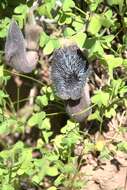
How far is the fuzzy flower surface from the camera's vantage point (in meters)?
1.94

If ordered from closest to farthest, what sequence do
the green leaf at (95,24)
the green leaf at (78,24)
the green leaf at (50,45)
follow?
the green leaf at (95,24) < the green leaf at (50,45) < the green leaf at (78,24)

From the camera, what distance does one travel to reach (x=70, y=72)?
76.7 inches

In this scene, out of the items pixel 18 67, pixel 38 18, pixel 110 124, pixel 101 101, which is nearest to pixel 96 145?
pixel 110 124

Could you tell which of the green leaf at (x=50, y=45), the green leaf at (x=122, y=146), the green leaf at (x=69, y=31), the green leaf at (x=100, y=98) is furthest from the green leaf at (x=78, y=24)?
the green leaf at (x=122, y=146)


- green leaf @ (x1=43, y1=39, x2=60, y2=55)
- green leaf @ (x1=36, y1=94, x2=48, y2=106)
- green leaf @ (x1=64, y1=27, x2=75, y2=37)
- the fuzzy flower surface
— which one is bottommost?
green leaf @ (x1=36, y1=94, x2=48, y2=106)

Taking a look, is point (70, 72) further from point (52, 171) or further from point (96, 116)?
point (52, 171)

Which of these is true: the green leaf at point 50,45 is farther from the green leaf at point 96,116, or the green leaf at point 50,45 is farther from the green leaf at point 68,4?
the green leaf at point 96,116

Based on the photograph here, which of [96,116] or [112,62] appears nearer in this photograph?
[112,62]

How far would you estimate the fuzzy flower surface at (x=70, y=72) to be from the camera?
6.37ft

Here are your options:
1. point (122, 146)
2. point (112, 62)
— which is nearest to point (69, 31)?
point (112, 62)

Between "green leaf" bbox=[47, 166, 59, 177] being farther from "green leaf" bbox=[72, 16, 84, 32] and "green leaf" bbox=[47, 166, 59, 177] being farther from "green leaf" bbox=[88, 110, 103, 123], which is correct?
"green leaf" bbox=[72, 16, 84, 32]

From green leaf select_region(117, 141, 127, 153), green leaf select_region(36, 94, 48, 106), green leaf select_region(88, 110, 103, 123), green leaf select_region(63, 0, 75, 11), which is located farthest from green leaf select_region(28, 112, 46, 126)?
green leaf select_region(63, 0, 75, 11)

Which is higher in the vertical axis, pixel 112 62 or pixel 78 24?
pixel 78 24

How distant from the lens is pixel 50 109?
7.11 ft
